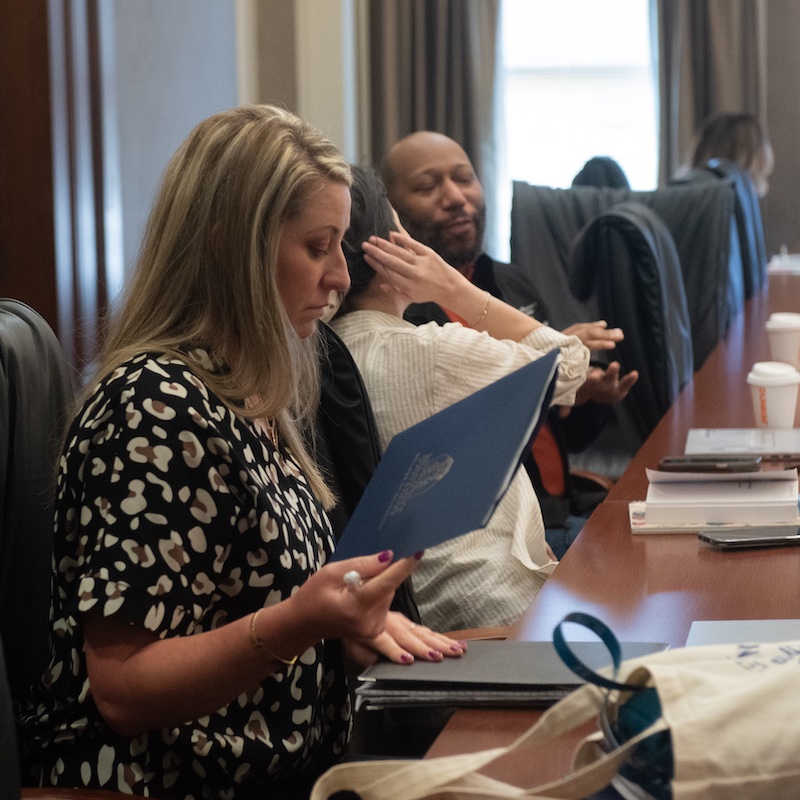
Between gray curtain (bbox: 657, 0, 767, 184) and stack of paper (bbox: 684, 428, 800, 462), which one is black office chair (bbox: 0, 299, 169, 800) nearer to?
stack of paper (bbox: 684, 428, 800, 462)

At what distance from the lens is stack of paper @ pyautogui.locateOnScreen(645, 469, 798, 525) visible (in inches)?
53.5

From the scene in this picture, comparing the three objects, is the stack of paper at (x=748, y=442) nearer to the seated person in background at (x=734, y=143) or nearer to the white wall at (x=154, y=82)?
the white wall at (x=154, y=82)

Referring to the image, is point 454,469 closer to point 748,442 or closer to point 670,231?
point 748,442

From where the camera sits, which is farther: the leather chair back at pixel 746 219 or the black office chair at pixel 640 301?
the leather chair back at pixel 746 219

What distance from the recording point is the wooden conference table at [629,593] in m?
0.84

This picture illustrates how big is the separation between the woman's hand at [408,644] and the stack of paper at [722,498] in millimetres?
459

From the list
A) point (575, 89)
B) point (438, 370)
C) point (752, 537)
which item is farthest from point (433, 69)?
point (752, 537)

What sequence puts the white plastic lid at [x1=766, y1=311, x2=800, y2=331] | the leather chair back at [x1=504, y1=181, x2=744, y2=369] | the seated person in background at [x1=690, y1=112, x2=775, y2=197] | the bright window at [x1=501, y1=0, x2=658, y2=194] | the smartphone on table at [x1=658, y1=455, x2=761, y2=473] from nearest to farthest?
the smartphone on table at [x1=658, y1=455, x2=761, y2=473] → the white plastic lid at [x1=766, y1=311, x2=800, y2=331] → the leather chair back at [x1=504, y1=181, x2=744, y2=369] → the seated person in background at [x1=690, y1=112, x2=775, y2=197] → the bright window at [x1=501, y1=0, x2=658, y2=194]

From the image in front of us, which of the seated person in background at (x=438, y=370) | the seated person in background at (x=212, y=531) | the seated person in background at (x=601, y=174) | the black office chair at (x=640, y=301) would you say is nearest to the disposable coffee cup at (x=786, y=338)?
the black office chair at (x=640, y=301)

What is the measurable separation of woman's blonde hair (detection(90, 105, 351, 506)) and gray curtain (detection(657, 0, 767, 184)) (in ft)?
14.7

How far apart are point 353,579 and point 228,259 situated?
380 millimetres

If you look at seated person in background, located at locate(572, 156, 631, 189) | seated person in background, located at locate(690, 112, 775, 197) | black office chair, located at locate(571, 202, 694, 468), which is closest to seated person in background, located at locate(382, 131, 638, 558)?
black office chair, located at locate(571, 202, 694, 468)

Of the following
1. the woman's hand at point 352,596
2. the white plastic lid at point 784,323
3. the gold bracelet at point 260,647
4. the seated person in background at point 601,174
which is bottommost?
the gold bracelet at point 260,647

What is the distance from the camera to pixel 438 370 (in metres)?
1.68
